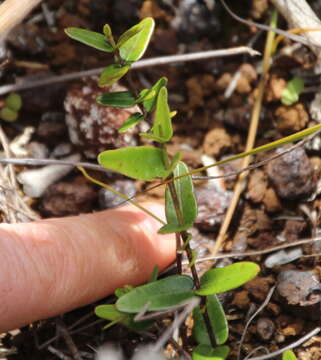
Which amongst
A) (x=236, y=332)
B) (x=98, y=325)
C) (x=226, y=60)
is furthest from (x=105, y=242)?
(x=226, y=60)

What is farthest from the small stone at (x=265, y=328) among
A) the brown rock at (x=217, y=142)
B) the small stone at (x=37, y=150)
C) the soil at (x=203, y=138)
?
the small stone at (x=37, y=150)

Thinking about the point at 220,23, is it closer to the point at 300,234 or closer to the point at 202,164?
the point at 202,164

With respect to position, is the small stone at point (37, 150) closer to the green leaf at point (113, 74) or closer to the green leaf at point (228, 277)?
the green leaf at point (113, 74)

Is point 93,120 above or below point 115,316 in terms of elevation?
above

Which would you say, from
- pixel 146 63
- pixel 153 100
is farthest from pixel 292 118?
pixel 153 100

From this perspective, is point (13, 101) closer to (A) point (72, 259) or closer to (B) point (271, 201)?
(A) point (72, 259)

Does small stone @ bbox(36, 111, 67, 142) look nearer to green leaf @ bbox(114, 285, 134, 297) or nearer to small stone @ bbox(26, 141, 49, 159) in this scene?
small stone @ bbox(26, 141, 49, 159)

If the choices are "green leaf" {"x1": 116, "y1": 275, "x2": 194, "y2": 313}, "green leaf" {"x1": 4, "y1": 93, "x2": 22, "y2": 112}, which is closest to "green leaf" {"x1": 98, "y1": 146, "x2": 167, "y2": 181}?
"green leaf" {"x1": 116, "y1": 275, "x2": 194, "y2": 313}
